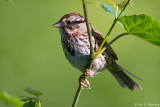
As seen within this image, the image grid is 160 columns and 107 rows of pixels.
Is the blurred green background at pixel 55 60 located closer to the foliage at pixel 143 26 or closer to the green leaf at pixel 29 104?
the foliage at pixel 143 26

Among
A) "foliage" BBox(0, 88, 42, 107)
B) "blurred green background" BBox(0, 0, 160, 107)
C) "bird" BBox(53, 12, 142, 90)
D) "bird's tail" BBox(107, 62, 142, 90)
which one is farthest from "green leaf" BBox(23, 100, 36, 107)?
"blurred green background" BBox(0, 0, 160, 107)

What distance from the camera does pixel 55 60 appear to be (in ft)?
19.3

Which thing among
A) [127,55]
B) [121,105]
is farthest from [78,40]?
[127,55]

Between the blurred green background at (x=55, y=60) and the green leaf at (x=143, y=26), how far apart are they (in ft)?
9.85

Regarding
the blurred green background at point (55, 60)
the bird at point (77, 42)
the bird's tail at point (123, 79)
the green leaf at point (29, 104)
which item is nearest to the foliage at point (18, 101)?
the green leaf at point (29, 104)

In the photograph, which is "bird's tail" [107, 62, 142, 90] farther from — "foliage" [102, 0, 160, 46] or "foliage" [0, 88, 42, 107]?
"foliage" [0, 88, 42, 107]

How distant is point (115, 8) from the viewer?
2.48 meters

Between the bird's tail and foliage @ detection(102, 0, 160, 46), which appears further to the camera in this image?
the bird's tail

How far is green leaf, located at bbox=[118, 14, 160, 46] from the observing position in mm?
2232

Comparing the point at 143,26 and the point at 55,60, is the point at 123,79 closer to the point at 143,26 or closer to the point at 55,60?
the point at 55,60

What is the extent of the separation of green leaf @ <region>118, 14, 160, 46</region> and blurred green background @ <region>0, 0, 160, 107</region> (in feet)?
9.85

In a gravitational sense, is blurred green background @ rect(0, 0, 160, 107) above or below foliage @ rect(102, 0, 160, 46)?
below

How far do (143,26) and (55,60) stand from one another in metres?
3.68

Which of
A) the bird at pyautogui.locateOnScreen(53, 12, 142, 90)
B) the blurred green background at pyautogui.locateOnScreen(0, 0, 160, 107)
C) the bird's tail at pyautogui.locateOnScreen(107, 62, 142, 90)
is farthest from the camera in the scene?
the blurred green background at pyautogui.locateOnScreen(0, 0, 160, 107)
